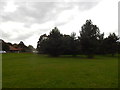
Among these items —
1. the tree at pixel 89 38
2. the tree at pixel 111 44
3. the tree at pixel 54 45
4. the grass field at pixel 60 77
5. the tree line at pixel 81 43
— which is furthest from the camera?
the tree at pixel 111 44

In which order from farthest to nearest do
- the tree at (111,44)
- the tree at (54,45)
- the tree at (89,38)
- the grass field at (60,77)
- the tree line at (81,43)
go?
the tree at (111,44) → the tree at (54,45) → the tree line at (81,43) → the tree at (89,38) → the grass field at (60,77)

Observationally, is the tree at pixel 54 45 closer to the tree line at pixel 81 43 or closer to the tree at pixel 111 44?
the tree line at pixel 81 43

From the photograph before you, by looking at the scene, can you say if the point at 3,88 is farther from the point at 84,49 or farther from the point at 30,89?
the point at 84,49

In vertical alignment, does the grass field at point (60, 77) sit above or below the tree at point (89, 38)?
below

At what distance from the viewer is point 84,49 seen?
50.1 m

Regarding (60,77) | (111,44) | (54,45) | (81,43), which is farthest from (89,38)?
(60,77)

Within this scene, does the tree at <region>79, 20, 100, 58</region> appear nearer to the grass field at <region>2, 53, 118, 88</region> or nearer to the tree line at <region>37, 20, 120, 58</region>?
the tree line at <region>37, 20, 120, 58</region>

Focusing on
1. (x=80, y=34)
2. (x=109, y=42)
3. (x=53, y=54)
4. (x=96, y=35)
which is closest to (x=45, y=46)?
(x=53, y=54)

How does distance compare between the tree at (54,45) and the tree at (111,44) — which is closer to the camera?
the tree at (54,45)

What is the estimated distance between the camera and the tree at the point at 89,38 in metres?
48.4

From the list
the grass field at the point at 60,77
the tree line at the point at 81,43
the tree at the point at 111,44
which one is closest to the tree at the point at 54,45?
the tree line at the point at 81,43

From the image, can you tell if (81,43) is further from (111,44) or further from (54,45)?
(111,44)

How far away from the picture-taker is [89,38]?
159 feet

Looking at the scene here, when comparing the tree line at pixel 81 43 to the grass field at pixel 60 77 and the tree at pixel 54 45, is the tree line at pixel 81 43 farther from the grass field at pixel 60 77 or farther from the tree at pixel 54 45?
the grass field at pixel 60 77
